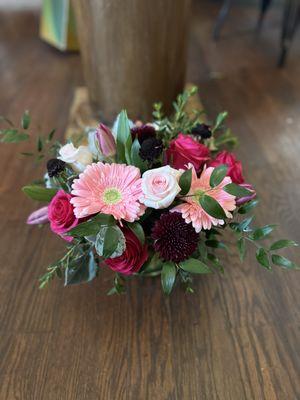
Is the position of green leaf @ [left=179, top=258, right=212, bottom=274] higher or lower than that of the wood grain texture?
higher

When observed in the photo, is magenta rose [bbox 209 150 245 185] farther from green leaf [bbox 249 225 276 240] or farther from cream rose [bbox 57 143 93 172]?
cream rose [bbox 57 143 93 172]

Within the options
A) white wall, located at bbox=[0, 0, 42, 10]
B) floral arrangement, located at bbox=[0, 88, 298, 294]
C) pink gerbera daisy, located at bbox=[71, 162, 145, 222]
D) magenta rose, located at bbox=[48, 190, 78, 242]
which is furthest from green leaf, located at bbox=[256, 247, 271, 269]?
white wall, located at bbox=[0, 0, 42, 10]

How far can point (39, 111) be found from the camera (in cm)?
159

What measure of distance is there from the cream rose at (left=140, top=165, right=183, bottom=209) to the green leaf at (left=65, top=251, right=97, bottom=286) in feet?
0.70

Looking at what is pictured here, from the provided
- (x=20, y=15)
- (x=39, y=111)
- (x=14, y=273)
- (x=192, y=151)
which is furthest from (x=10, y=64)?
(x=192, y=151)

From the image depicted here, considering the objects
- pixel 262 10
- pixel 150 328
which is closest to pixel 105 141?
pixel 150 328

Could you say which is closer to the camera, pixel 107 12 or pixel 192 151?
pixel 192 151

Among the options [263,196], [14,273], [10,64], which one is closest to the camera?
[14,273]

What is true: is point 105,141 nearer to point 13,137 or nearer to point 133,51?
point 13,137

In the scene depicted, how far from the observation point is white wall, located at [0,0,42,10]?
2.87 meters

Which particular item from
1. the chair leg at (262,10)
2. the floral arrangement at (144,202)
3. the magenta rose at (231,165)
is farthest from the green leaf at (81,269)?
the chair leg at (262,10)

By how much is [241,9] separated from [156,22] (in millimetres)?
1882

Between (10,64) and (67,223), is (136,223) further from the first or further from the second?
(10,64)

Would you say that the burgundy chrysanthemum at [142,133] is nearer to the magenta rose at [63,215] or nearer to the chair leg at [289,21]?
the magenta rose at [63,215]
